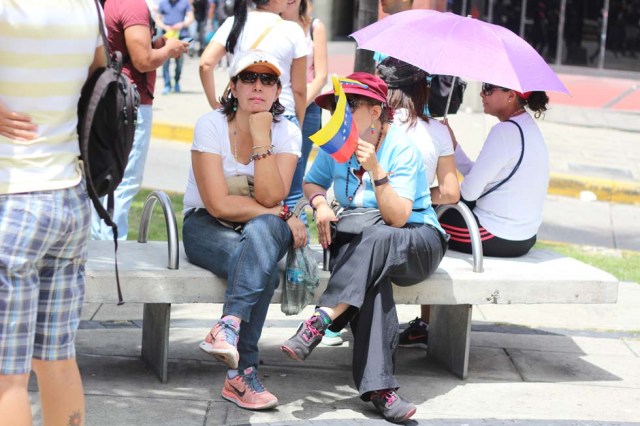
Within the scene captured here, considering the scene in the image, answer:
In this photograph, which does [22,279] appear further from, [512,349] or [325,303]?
[512,349]

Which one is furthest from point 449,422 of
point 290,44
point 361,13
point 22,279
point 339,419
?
point 361,13

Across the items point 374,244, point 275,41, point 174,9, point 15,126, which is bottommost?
point 374,244

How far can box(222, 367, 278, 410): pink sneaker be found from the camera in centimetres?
454

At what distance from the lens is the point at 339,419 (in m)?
4.53

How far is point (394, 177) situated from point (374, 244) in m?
0.33

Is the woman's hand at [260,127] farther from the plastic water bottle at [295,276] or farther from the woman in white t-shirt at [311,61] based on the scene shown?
the woman in white t-shirt at [311,61]

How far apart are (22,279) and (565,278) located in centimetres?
278

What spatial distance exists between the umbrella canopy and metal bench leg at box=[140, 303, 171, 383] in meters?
1.59

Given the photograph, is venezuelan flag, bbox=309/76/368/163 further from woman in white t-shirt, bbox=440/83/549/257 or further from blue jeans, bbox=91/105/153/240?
blue jeans, bbox=91/105/153/240

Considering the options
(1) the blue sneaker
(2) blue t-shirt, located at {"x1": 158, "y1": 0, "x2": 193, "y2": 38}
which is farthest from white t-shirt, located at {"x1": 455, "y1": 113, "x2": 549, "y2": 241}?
(2) blue t-shirt, located at {"x1": 158, "y1": 0, "x2": 193, "y2": 38}

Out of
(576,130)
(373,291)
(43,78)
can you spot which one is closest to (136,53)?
(373,291)

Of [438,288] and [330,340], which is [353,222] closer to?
[438,288]

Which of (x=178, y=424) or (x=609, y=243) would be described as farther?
(x=609, y=243)

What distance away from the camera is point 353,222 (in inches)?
189
